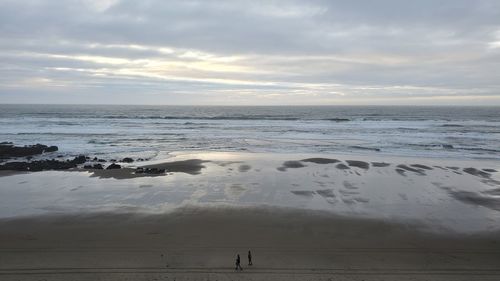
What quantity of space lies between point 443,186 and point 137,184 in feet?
57.9

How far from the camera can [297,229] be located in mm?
16047

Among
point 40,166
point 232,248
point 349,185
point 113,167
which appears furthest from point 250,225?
point 40,166

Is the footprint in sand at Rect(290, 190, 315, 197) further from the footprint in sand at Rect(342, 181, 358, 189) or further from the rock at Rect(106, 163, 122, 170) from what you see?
the rock at Rect(106, 163, 122, 170)

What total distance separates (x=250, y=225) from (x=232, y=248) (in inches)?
94.6

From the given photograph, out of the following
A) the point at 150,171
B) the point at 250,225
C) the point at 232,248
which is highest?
the point at 150,171

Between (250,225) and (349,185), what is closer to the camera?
(250,225)

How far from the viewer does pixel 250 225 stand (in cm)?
1648

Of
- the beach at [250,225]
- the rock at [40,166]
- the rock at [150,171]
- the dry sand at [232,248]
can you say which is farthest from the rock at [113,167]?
the dry sand at [232,248]

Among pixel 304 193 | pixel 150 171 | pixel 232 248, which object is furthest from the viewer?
pixel 150 171

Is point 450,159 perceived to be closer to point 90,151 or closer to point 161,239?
point 161,239

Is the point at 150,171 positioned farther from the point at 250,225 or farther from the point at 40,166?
the point at 250,225

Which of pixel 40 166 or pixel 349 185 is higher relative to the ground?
pixel 40 166

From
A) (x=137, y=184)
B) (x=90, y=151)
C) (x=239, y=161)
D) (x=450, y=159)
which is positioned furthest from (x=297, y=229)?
(x=90, y=151)

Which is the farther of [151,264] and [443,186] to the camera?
[443,186]
